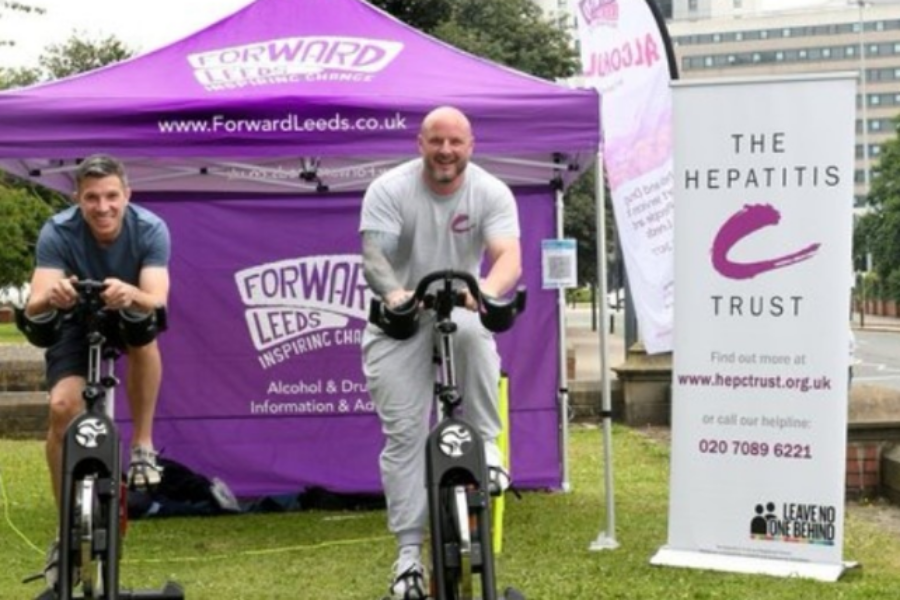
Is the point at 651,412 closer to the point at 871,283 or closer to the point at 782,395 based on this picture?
the point at 782,395

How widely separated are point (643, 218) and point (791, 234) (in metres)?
→ 3.86

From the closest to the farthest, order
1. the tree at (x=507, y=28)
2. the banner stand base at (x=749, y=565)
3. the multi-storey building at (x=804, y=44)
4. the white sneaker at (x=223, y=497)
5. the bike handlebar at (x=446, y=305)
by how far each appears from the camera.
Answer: the bike handlebar at (x=446, y=305) < the banner stand base at (x=749, y=565) < the white sneaker at (x=223, y=497) < the tree at (x=507, y=28) < the multi-storey building at (x=804, y=44)

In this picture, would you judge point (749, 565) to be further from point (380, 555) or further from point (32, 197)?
point (32, 197)

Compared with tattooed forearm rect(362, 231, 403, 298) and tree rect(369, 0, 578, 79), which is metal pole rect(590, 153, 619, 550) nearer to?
tattooed forearm rect(362, 231, 403, 298)

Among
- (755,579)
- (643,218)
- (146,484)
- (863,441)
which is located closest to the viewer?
(146,484)

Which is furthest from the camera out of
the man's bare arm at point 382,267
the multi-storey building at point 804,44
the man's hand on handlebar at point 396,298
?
the multi-storey building at point 804,44

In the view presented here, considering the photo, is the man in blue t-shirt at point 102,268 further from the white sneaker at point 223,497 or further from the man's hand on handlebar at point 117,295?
the white sneaker at point 223,497

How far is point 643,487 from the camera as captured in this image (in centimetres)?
1129

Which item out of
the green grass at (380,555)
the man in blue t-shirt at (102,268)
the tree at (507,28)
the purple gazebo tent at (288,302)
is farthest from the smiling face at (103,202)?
the tree at (507,28)

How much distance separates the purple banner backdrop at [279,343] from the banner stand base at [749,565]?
3083mm

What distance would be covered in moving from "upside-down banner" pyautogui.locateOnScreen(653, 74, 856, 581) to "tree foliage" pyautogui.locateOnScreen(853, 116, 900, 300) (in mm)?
69226

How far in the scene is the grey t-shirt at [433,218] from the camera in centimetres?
644

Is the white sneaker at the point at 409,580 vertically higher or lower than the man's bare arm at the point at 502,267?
lower

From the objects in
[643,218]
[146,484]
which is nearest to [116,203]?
[146,484]
